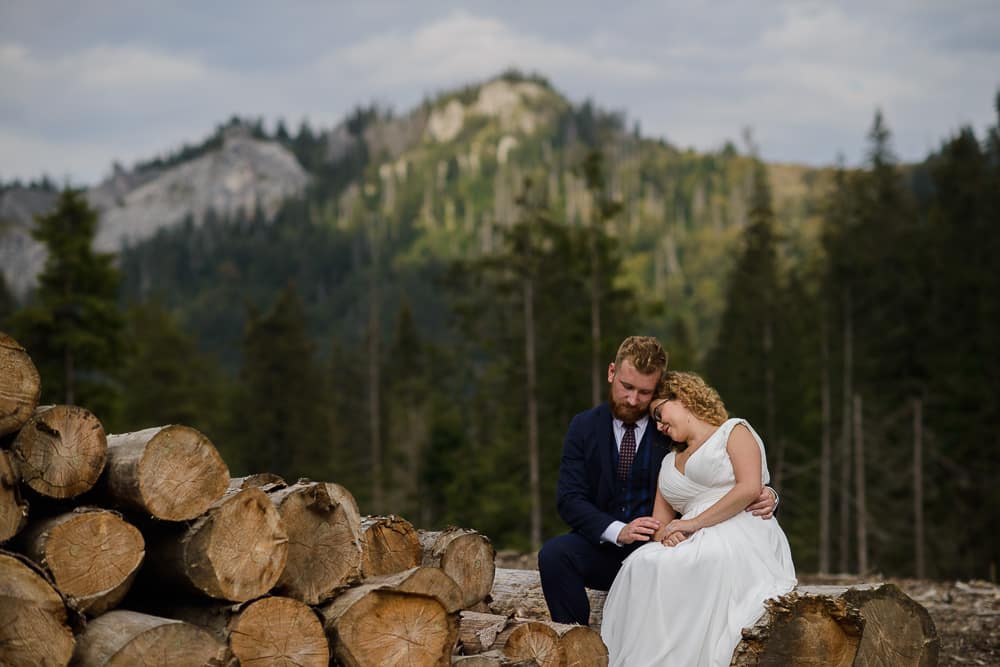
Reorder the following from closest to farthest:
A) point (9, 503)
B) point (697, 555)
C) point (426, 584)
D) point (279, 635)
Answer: point (9, 503) → point (279, 635) → point (426, 584) → point (697, 555)

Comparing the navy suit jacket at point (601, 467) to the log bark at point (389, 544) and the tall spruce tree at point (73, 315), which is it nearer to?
the log bark at point (389, 544)

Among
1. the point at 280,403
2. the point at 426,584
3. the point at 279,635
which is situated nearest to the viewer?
the point at 279,635

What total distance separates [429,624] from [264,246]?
166 metres

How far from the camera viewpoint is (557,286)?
30.4 m

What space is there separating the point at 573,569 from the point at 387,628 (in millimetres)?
1606

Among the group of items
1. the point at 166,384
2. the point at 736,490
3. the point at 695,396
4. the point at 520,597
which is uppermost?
the point at 695,396

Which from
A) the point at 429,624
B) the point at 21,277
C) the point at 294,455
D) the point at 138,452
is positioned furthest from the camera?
the point at 21,277

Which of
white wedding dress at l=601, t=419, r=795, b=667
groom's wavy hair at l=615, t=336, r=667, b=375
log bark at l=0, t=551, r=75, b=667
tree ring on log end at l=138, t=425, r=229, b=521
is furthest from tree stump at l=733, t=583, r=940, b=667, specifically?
log bark at l=0, t=551, r=75, b=667

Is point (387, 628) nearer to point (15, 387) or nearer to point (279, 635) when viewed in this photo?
point (279, 635)

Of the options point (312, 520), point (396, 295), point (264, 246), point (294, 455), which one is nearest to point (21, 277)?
point (264, 246)

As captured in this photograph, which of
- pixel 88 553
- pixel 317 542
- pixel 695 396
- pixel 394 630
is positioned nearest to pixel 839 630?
pixel 695 396

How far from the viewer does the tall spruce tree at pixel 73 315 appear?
80.7ft

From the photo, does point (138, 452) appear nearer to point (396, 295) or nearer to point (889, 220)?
point (889, 220)

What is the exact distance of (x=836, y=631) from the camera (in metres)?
5.21
